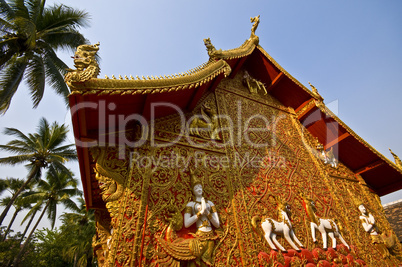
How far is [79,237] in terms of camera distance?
14.8 m

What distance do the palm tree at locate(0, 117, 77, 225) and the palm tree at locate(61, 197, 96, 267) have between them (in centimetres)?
419

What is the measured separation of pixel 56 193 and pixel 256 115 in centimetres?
1754

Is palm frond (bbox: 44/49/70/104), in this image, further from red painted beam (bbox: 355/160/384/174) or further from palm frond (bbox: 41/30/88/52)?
red painted beam (bbox: 355/160/384/174)

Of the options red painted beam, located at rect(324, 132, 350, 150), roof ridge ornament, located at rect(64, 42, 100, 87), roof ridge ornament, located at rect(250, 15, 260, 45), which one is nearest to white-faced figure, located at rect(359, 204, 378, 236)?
red painted beam, located at rect(324, 132, 350, 150)

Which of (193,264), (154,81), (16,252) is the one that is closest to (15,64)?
(154,81)

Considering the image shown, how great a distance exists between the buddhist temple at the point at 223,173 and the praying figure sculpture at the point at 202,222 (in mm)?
14

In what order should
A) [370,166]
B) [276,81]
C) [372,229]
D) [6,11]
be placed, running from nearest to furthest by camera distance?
[372,229], [370,166], [276,81], [6,11]

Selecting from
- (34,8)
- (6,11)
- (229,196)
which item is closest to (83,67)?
(229,196)

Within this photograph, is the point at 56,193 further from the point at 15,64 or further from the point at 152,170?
the point at 152,170

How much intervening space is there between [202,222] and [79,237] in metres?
14.9

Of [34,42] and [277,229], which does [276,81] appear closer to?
[277,229]

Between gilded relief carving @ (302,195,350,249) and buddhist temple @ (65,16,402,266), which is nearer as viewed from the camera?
buddhist temple @ (65,16,402,266)

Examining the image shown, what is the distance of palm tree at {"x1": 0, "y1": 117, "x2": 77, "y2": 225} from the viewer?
12344mm

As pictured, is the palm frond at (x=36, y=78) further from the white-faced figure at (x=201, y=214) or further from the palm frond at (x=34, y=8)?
the white-faced figure at (x=201, y=214)
